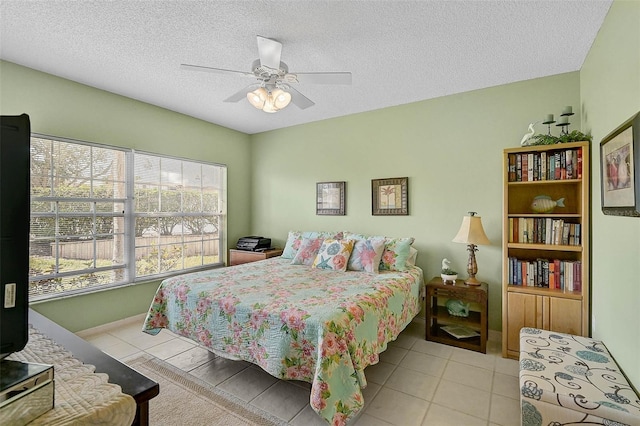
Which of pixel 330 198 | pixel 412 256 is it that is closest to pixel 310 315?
pixel 412 256

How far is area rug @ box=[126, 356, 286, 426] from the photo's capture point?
6.21 feet

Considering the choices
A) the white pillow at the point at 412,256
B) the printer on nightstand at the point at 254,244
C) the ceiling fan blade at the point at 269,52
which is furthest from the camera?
the printer on nightstand at the point at 254,244

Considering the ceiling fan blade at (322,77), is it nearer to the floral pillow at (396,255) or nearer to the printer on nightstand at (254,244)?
the floral pillow at (396,255)

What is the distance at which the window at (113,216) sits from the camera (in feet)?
9.59

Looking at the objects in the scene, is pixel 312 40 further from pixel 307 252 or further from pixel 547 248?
pixel 547 248

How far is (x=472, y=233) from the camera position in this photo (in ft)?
9.45

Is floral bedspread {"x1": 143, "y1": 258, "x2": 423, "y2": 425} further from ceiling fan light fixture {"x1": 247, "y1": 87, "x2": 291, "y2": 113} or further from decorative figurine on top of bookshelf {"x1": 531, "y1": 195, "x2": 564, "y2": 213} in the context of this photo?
ceiling fan light fixture {"x1": 247, "y1": 87, "x2": 291, "y2": 113}

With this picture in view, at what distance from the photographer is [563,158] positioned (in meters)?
2.54

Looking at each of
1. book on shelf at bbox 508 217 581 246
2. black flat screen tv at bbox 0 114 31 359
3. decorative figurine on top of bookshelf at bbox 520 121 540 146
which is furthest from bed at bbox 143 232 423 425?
decorative figurine on top of bookshelf at bbox 520 121 540 146

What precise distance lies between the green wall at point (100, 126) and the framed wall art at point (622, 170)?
14.1 ft

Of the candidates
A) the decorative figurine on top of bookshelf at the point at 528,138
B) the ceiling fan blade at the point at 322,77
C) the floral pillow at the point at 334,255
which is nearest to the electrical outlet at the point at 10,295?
the ceiling fan blade at the point at 322,77

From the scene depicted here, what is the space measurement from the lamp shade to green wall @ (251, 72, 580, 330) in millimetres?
301

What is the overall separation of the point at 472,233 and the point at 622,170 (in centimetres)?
136

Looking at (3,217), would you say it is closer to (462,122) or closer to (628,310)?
(628,310)
